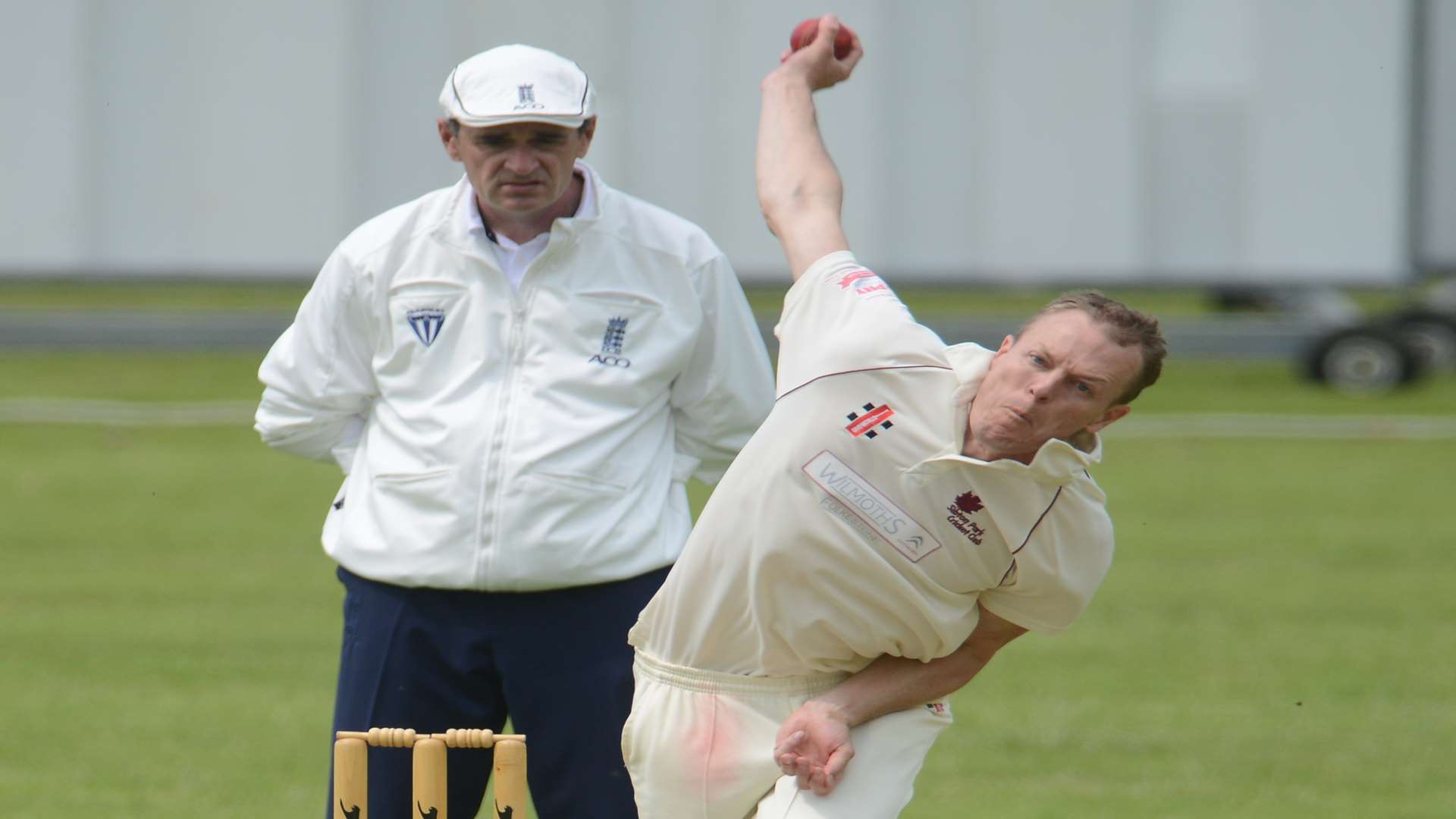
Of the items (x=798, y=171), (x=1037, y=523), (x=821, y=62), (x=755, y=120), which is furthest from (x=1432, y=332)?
(x=1037, y=523)

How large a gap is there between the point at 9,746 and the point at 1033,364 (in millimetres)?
4602

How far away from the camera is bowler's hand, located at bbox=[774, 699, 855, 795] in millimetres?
3211

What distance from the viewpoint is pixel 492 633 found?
3941 mm

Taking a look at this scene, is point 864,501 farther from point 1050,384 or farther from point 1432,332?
point 1432,332

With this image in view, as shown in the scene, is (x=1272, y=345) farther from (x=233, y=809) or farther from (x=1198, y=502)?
(x=233, y=809)

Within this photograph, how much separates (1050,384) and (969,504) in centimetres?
25

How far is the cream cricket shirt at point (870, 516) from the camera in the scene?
3.19 m

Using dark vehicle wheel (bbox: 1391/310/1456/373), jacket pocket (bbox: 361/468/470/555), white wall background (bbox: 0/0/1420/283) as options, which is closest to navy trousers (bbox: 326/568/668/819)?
jacket pocket (bbox: 361/468/470/555)

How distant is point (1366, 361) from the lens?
636 inches

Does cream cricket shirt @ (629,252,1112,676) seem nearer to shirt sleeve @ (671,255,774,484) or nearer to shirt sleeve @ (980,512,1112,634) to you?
shirt sleeve @ (980,512,1112,634)

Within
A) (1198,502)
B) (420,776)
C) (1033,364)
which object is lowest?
(1198,502)

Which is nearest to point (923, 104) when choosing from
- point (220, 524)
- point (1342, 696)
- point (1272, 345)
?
point (1272, 345)

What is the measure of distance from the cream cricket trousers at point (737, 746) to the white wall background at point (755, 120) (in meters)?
12.8

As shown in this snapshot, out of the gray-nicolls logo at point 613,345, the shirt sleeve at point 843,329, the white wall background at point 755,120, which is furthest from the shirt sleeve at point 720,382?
the white wall background at point 755,120
